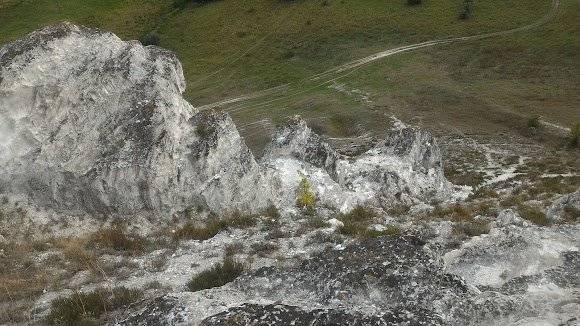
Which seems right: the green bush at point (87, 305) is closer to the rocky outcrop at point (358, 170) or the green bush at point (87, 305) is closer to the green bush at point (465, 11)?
the rocky outcrop at point (358, 170)

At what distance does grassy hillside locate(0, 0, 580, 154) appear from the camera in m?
45.3

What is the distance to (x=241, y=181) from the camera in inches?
701

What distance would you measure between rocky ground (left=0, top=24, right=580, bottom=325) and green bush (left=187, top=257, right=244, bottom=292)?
546mm

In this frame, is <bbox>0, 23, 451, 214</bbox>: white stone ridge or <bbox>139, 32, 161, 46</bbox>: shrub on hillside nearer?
<bbox>0, 23, 451, 214</bbox>: white stone ridge

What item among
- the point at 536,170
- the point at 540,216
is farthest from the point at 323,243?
the point at 536,170

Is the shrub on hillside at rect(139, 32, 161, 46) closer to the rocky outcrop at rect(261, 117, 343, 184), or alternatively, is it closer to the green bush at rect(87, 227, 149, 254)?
the rocky outcrop at rect(261, 117, 343, 184)

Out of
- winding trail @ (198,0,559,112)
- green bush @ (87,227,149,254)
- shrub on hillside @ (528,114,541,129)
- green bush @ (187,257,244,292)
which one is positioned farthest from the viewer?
winding trail @ (198,0,559,112)

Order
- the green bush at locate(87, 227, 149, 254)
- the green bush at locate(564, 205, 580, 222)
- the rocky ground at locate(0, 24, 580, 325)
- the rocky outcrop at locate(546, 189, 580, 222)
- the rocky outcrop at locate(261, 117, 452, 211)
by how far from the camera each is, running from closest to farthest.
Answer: the rocky ground at locate(0, 24, 580, 325) < the green bush at locate(87, 227, 149, 254) < the green bush at locate(564, 205, 580, 222) < the rocky outcrop at locate(546, 189, 580, 222) < the rocky outcrop at locate(261, 117, 452, 211)

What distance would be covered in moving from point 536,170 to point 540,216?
19496 millimetres

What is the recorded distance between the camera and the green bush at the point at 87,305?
27.3ft

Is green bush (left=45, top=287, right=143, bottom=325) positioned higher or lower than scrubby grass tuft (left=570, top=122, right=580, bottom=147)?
higher

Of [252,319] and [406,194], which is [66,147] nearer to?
[252,319]

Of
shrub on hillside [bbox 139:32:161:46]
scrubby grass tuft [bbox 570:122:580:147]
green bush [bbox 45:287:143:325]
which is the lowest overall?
scrubby grass tuft [bbox 570:122:580:147]

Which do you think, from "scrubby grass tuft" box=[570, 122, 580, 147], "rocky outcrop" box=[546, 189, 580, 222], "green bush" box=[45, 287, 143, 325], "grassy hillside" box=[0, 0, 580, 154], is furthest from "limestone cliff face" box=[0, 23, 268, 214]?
"scrubby grass tuft" box=[570, 122, 580, 147]
